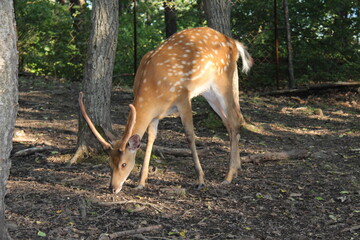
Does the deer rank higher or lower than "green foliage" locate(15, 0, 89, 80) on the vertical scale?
lower

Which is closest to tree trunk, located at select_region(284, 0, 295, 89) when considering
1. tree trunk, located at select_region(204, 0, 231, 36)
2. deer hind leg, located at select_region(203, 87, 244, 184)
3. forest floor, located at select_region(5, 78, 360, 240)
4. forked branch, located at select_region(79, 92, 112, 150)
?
forest floor, located at select_region(5, 78, 360, 240)

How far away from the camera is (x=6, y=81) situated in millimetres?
3584

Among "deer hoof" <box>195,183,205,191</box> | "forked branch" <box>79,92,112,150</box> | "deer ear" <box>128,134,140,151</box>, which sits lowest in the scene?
"deer hoof" <box>195,183,205,191</box>

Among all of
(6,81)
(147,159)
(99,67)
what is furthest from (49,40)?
(6,81)

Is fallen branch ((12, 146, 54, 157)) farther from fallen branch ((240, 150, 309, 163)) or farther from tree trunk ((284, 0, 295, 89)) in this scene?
tree trunk ((284, 0, 295, 89))

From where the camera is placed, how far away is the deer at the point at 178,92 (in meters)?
5.37

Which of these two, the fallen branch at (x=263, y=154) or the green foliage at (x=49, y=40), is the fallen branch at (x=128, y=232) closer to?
the fallen branch at (x=263, y=154)

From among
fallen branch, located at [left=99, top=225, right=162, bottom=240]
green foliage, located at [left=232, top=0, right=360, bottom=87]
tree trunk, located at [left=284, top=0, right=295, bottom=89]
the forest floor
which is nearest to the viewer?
fallen branch, located at [left=99, top=225, right=162, bottom=240]

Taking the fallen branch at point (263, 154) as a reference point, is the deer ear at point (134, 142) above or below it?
above

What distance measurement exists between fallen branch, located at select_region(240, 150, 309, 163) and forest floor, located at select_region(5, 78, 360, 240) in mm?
70

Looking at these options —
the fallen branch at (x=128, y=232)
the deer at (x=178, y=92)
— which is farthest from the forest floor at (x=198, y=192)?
the deer at (x=178, y=92)

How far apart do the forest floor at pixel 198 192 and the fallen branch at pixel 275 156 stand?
70 millimetres

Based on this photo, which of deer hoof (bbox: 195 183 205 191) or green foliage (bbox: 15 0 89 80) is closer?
deer hoof (bbox: 195 183 205 191)

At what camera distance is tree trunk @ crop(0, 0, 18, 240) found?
3535mm
